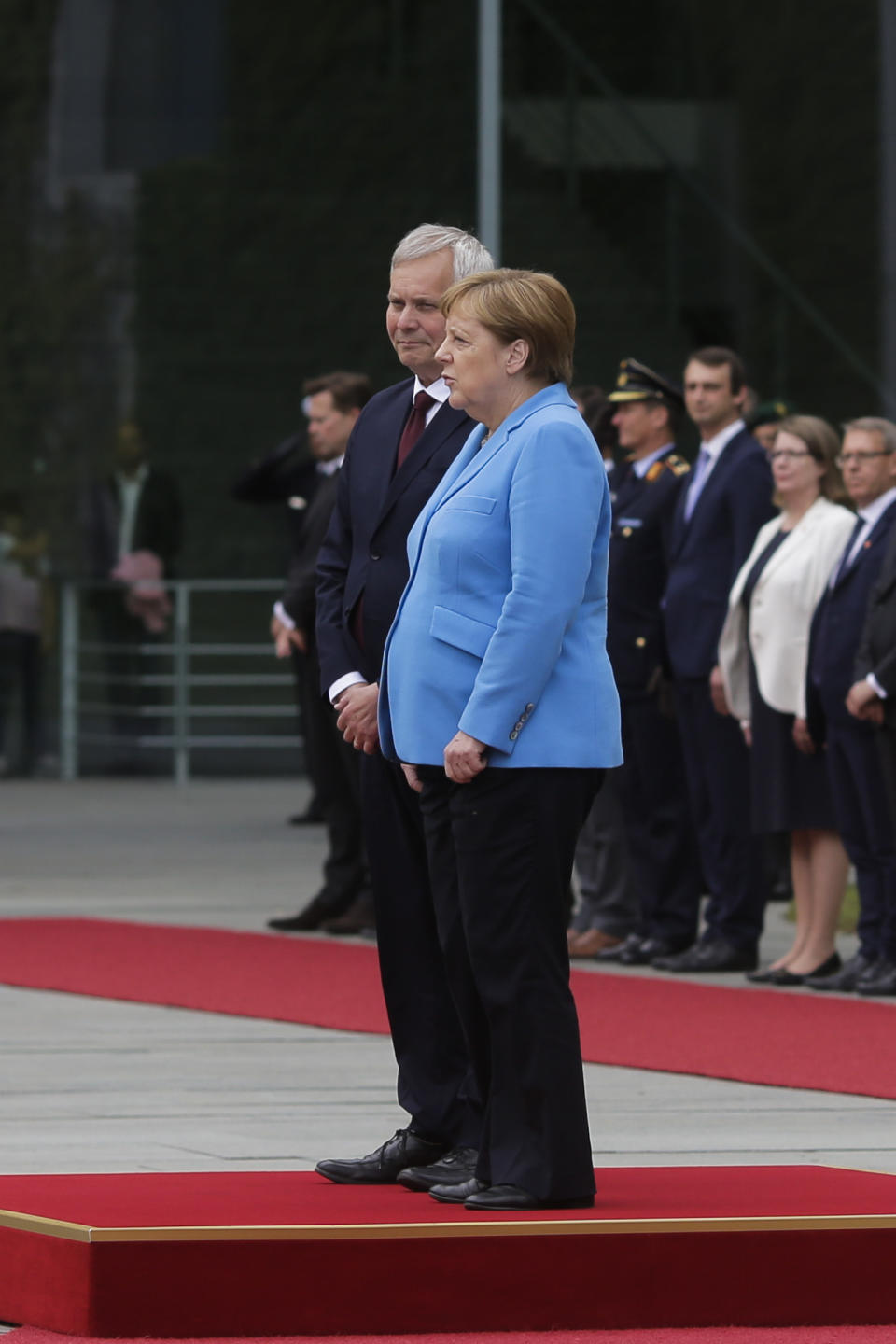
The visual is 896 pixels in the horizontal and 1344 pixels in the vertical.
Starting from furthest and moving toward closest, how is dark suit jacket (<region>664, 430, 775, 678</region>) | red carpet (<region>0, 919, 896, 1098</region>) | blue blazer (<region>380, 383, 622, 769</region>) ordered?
dark suit jacket (<region>664, 430, 775, 678</region>) < red carpet (<region>0, 919, 896, 1098</region>) < blue blazer (<region>380, 383, 622, 769</region>)

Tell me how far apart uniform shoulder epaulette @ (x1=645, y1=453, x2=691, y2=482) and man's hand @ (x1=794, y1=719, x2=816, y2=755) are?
3.36 ft

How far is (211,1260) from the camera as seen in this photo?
3.76 m

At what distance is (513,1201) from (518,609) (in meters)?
0.91

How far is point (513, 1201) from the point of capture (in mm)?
4020

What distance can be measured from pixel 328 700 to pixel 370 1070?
6.11 feet

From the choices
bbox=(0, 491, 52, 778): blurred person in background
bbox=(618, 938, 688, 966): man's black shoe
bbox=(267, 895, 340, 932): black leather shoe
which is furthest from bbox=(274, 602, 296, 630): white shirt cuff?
bbox=(0, 491, 52, 778): blurred person in background

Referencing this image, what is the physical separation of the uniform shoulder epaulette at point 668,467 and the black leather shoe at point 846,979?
166 centimetres

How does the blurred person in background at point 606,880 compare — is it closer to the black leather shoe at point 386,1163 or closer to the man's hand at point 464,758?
the black leather shoe at point 386,1163

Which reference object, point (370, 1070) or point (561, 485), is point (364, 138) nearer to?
point (370, 1070)

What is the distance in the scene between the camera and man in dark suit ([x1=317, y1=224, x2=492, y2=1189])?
14.6 feet

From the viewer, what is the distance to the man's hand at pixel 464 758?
3980mm

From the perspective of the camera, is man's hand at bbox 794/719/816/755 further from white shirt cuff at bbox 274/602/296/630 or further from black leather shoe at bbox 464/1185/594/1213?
black leather shoe at bbox 464/1185/594/1213

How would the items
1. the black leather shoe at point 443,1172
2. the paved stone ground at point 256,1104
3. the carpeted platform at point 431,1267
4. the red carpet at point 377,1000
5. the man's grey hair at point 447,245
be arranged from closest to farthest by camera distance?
the carpeted platform at point 431,1267 < the black leather shoe at point 443,1172 < the man's grey hair at point 447,245 < the paved stone ground at point 256,1104 < the red carpet at point 377,1000

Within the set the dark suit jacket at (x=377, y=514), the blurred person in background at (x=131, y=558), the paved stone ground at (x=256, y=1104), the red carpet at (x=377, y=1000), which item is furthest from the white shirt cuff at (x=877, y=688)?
the blurred person in background at (x=131, y=558)
